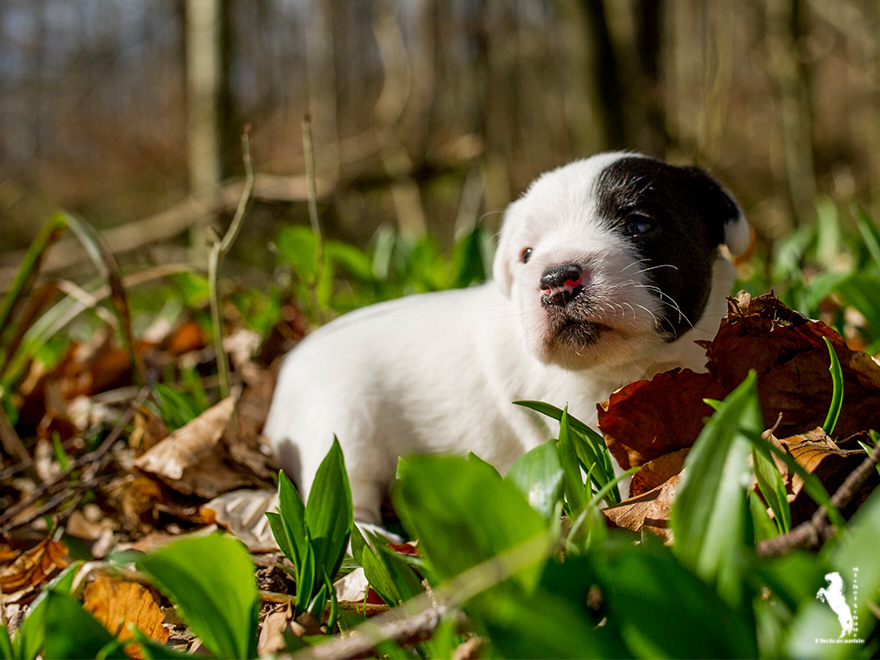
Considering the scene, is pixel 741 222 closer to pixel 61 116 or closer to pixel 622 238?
pixel 622 238

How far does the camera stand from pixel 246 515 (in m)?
2.22

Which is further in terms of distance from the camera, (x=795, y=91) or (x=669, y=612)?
(x=795, y=91)

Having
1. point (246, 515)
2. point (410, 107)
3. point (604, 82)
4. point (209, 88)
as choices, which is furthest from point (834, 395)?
point (410, 107)

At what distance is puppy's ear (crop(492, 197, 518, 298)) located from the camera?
238 centimetres

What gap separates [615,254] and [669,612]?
1193 mm

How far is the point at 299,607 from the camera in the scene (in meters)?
1.45

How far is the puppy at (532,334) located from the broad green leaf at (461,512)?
96 cm

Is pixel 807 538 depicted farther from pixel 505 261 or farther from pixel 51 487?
pixel 51 487

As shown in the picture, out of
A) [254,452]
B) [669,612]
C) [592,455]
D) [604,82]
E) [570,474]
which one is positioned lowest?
[254,452]

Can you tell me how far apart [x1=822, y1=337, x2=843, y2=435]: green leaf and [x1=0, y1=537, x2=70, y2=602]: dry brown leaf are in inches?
77.9

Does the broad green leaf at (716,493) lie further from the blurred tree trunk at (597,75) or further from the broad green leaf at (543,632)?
the blurred tree trunk at (597,75)

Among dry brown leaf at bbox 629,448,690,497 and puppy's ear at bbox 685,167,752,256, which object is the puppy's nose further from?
puppy's ear at bbox 685,167,752,256

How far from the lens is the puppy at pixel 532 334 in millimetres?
1990

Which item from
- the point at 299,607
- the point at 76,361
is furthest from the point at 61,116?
the point at 299,607
